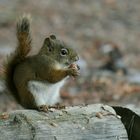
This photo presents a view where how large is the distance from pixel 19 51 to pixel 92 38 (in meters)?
5.23

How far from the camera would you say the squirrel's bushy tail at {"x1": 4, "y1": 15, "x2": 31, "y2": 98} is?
4.54 meters

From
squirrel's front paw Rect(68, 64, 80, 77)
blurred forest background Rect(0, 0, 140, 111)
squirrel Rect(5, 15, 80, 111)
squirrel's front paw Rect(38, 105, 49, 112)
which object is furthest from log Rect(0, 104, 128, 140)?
blurred forest background Rect(0, 0, 140, 111)

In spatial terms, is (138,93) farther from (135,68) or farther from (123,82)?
(135,68)

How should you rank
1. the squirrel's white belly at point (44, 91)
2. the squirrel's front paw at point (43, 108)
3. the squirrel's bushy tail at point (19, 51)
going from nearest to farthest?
the squirrel's front paw at point (43, 108), the squirrel's white belly at point (44, 91), the squirrel's bushy tail at point (19, 51)

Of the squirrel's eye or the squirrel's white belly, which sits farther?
the squirrel's eye

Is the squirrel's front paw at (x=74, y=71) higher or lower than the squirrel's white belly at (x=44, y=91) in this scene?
higher

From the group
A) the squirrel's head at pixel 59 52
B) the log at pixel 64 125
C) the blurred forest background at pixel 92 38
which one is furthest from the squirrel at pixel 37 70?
the blurred forest background at pixel 92 38

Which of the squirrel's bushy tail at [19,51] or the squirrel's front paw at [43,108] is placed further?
the squirrel's bushy tail at [19,51]

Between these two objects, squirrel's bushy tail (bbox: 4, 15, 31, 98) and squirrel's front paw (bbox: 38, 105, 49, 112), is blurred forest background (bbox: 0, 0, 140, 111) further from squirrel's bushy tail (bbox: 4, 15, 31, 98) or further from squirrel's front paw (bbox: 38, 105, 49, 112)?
squirrel's front paw (bbox: 38, 105, 49, 112)

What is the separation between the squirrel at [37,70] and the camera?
433 cm

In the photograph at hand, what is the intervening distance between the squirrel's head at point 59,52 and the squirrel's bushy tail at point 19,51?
14cm

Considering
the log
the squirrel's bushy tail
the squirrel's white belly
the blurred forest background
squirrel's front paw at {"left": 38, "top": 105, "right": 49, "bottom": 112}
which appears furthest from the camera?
the blurred forest background

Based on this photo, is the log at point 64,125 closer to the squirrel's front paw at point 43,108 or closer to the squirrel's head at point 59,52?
the squirrel's front paw at point 43,108

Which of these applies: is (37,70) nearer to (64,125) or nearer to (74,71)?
(74,71)
